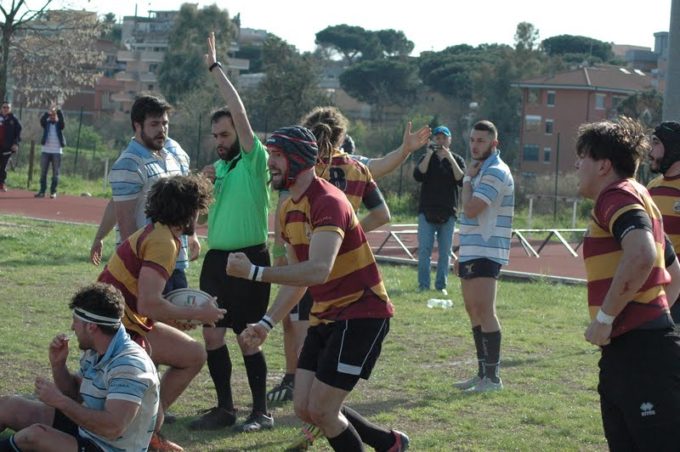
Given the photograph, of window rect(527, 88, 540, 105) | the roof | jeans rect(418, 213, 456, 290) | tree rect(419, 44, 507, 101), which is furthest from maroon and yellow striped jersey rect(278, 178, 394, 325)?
tree rect(419, 44, 507, 101)

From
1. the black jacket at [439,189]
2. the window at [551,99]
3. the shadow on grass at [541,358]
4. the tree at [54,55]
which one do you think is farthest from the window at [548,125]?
the shadow on grass at [541,358]

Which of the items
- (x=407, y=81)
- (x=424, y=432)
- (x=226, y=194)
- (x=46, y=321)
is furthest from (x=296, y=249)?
(x=407, y=81)

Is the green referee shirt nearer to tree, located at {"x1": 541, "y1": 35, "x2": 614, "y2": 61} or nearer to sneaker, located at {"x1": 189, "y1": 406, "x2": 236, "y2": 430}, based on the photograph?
sneaker, located at {"x1": 189, "y1": 406, "x2": 236, "y2": 430}

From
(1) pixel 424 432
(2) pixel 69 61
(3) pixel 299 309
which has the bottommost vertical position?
(1) pixel 424 432

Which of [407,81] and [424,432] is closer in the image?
[424,432]

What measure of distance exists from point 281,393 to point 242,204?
1.62 meters

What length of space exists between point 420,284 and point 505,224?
5.75 meters

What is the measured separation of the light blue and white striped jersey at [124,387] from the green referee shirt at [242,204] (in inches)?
79.8

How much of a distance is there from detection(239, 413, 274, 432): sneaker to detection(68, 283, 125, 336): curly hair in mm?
2187

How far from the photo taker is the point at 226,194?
7.59 metres

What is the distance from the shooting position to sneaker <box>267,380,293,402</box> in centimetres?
838

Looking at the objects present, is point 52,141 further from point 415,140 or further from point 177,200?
point 177,200

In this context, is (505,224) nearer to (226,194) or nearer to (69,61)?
(226,194)

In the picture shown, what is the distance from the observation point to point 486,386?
8.94 m
